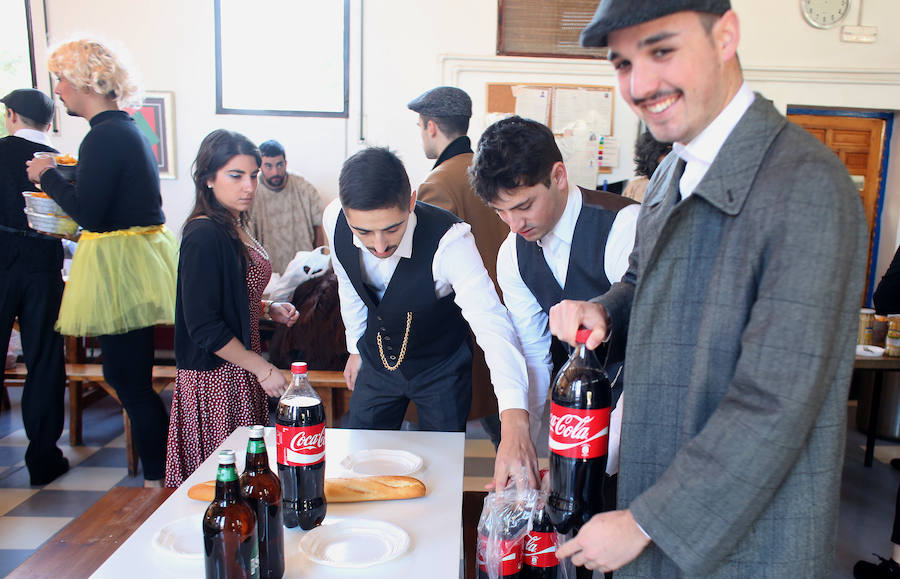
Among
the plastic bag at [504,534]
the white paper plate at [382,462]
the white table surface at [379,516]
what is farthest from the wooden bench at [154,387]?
the plastic bag at [504,534]

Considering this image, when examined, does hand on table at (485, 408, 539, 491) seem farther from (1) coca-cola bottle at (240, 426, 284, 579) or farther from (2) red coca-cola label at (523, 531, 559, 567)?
(1) coca-cola bottle at (240, 426, 284, 579)

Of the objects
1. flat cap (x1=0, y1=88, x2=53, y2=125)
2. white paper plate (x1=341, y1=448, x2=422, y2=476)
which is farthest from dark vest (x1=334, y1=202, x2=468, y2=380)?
flat cap (x1=0, y1=88, x2=53, y2=125)

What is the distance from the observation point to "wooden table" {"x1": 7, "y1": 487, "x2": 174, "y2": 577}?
1523 mm

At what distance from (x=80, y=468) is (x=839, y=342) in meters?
3.63

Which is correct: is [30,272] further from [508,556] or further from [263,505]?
[508,556]

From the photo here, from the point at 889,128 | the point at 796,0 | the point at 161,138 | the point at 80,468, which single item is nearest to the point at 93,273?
the point at 80,468

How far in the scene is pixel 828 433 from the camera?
872mm

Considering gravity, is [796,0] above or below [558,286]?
above

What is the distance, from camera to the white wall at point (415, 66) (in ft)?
17.0

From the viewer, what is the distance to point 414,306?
6.37 ft

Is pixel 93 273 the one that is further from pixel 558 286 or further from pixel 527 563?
pixel 527 563

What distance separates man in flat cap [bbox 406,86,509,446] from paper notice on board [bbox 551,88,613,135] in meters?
2.45

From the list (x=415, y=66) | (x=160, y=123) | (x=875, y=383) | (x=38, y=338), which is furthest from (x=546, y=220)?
(x=160, y=123)

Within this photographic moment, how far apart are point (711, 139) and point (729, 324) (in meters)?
0.28
